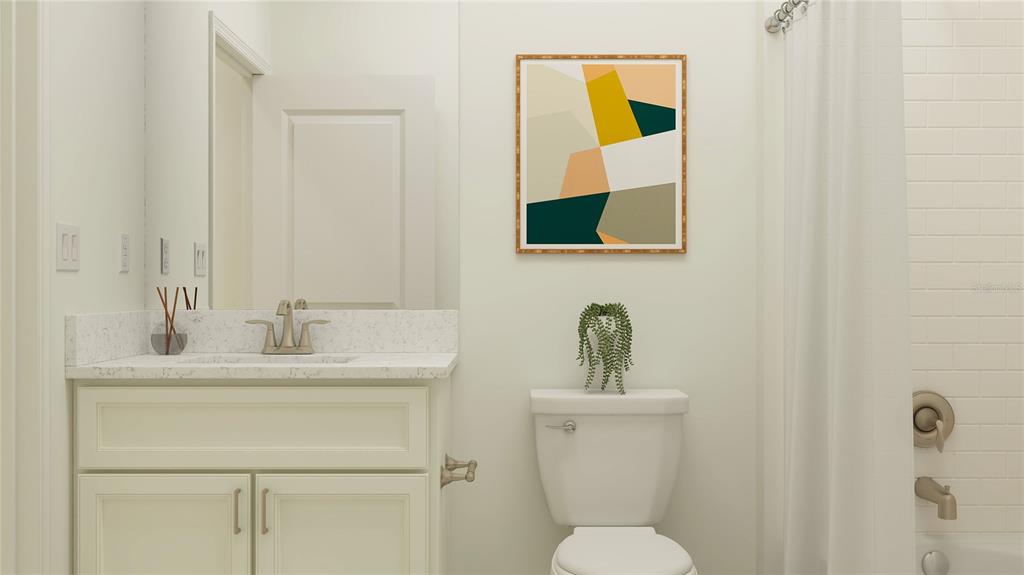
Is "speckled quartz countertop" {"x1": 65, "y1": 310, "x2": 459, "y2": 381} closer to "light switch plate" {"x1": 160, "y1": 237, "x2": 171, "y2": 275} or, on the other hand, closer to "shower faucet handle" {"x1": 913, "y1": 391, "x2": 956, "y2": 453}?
"light switch plate" {"x1": 160, "y1": 237, "x2": 171, "y2": 275}

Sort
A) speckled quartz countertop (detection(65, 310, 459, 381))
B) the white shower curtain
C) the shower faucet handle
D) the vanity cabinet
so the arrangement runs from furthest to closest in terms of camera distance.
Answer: the shower faucet handle, speckled quartz countertop (detection(65, 310, 459, 381)), the vanity cabinet, the white shower curtain

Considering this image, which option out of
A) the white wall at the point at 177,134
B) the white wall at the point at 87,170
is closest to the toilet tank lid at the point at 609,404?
the white wall at the point at 177,134

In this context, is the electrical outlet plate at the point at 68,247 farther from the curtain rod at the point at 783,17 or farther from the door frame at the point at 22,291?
the curtain rod at the point at 783,17

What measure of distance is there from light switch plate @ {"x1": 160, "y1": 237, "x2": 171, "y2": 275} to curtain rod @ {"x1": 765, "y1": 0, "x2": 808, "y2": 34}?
1843mm

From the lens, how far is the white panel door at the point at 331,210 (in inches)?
82.5

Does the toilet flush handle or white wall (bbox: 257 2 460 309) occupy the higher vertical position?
white wall (bbox: 257 2 460 309)

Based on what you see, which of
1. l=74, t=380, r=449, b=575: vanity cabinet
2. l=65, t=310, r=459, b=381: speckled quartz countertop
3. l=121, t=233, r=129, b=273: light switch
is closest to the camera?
l=74, t=380, r=449, b=575: vanity cabinet

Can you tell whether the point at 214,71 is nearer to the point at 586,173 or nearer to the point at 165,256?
the point at 165,256

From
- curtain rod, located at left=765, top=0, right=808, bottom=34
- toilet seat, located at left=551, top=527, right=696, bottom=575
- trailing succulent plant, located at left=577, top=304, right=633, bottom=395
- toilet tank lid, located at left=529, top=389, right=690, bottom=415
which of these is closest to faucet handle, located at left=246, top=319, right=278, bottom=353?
toilet tank lid, located at left=529, top=389, right=690, bottom=415

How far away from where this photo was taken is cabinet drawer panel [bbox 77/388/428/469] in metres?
1.65

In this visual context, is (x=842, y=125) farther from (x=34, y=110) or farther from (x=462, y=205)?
(x=34, y=110)

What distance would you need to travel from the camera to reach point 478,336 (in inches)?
84.2

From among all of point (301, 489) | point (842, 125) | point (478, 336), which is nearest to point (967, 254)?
point (842, 125)

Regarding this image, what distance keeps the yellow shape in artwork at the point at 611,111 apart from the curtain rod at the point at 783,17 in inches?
17.8
